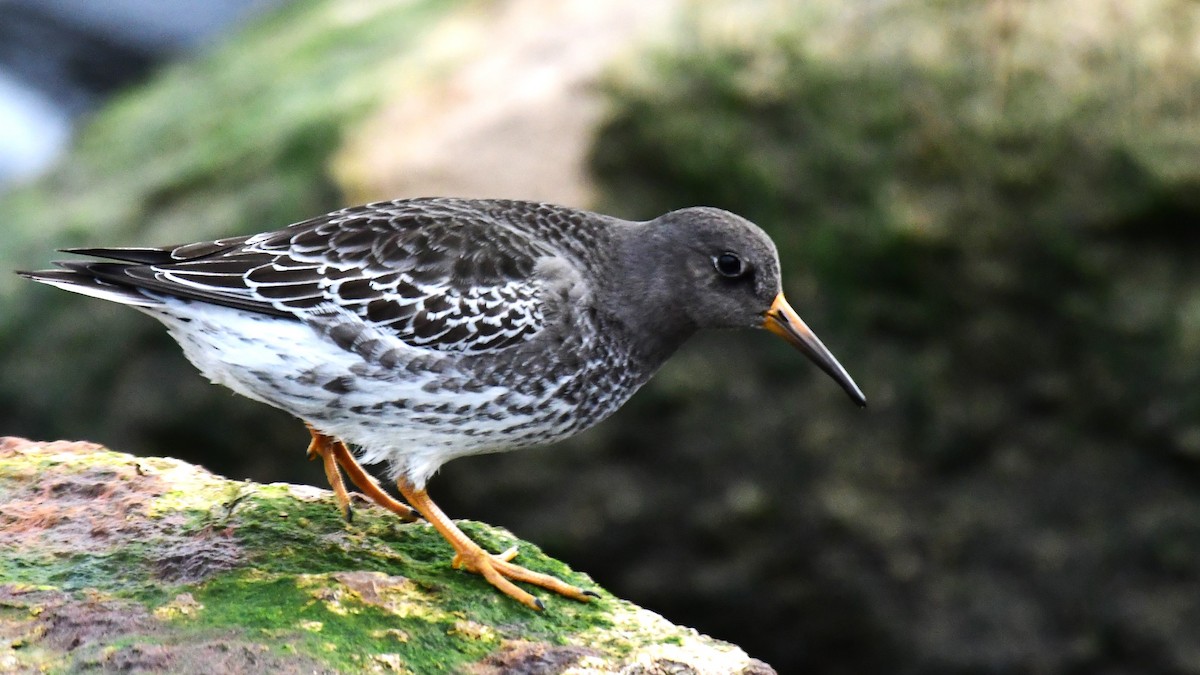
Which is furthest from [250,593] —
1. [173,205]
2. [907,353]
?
[173,205]

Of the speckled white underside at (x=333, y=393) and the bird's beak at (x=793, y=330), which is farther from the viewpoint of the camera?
the bird's beak at (x=793, y=330)

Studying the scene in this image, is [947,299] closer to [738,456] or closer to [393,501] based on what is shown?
[738,456]

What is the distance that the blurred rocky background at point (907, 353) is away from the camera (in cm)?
1022

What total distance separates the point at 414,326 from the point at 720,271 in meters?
1.63

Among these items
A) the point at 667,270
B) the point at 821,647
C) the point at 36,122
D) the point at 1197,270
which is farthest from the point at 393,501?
the point at 36,122

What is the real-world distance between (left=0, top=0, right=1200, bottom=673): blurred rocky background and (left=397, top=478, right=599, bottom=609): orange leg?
3787mm

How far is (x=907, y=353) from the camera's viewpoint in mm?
10375

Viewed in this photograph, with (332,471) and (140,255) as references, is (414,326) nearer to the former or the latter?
(332,471)

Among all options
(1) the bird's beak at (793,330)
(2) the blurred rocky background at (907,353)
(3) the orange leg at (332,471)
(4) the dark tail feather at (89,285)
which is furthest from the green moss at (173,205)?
(1) the bird's beak at (793,330)

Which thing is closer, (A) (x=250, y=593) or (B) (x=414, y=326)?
(A) (x=250, y=593)

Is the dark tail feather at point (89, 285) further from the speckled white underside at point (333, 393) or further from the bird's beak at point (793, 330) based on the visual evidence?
the bird's beak at point (793, 330)

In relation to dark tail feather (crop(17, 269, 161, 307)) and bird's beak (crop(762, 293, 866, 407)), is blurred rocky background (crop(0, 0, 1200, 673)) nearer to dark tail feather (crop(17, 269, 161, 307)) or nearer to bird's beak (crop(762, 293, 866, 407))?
bird's beak (crop(762, 293, 866, 407))

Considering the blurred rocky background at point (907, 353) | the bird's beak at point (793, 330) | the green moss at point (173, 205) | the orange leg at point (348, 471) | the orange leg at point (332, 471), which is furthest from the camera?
the green moss at point (173, 205)

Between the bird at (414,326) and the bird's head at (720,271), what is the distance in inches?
0.9
